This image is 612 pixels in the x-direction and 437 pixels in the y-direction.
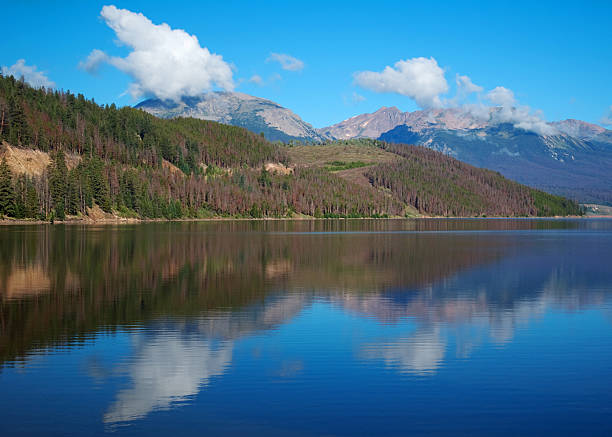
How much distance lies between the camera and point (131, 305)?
32719 mm

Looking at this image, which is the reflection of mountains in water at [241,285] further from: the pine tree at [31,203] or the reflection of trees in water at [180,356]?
the pine tree at [31,203]

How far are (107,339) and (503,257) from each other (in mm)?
50951

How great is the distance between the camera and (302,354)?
22781 millimetres

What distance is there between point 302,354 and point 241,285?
1907 cm

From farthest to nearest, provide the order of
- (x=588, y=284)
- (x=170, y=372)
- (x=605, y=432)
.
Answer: (x=588, y=284) < (x=170, y=372) < (x=605, y=432)

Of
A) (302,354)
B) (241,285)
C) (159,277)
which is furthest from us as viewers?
(159,277)

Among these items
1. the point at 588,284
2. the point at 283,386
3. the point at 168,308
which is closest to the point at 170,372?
the point at 283,386

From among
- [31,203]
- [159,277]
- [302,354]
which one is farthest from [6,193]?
[302,354]

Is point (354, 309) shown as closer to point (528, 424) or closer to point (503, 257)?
point (528, 424)

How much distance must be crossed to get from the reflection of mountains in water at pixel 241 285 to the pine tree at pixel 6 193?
8637 centimetres

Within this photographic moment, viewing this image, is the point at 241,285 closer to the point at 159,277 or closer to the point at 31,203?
the point at 159,277

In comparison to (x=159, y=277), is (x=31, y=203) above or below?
above

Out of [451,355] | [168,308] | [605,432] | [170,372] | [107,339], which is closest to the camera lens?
[605,432]

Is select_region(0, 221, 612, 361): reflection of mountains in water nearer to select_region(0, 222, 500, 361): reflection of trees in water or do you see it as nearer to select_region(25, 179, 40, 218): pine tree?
select_region(0, 222, 500, 361): reflection of trees in water
